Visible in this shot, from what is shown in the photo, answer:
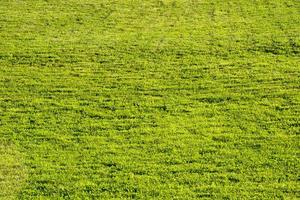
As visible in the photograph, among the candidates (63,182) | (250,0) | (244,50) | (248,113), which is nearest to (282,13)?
(250,0)

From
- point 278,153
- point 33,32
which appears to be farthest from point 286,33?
point 33,32

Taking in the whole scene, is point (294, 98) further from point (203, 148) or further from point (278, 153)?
point (203, 148)

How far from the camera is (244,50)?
12664 mm

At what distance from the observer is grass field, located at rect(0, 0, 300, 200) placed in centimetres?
864

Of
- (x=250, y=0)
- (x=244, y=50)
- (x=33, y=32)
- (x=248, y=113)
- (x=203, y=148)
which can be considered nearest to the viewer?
(x=203, y=148)

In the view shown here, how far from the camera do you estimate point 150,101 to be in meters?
10.8

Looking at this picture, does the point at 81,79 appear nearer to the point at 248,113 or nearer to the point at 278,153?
the point at 248,113

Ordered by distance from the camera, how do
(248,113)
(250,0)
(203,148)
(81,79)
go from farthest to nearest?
(250,0) < (81,79) < (248,113) < (203,148)

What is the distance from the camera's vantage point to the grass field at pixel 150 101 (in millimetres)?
8641

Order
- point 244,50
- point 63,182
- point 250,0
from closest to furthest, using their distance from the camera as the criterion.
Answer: point 63,182 < point 244,50 < point 250,0

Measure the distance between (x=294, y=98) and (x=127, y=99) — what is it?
3740 mm

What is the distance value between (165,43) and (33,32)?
3939 millimetres

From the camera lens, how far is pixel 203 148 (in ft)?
30.7

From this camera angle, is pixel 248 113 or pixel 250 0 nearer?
pixel 248 113
